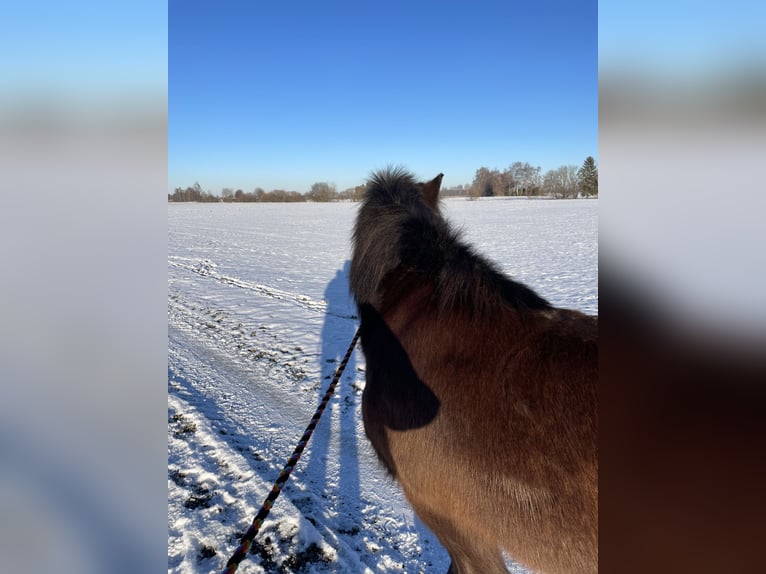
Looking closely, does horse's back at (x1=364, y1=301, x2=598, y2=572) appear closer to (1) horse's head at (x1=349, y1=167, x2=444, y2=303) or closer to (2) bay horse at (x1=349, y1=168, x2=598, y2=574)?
(2) bay horse at (x1=349, y1=168, x2=598, y2=574)

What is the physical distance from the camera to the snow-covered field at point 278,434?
295 cm

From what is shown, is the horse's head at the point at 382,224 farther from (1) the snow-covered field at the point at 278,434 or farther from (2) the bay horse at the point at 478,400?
(1) the snow-covered field at the point at 278,434

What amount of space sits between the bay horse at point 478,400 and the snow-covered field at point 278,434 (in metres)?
0.59

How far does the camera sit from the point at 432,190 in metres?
3.81

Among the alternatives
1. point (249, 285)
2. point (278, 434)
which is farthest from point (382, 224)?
point (249, 285)

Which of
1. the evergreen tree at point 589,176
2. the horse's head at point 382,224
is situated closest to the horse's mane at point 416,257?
the horse's head at point 382,224

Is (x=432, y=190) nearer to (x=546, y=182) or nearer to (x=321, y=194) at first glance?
(x=546, y=182)

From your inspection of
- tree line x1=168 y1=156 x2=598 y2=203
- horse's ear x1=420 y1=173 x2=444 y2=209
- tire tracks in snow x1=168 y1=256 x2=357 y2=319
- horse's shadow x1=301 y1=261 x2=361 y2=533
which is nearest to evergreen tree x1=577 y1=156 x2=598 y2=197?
tree line x1=168 y1=156 x2=598 y2=203

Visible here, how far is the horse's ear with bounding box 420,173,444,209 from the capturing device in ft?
12.3

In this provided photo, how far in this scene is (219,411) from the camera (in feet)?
15.6

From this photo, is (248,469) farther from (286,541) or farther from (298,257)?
(298,257)
